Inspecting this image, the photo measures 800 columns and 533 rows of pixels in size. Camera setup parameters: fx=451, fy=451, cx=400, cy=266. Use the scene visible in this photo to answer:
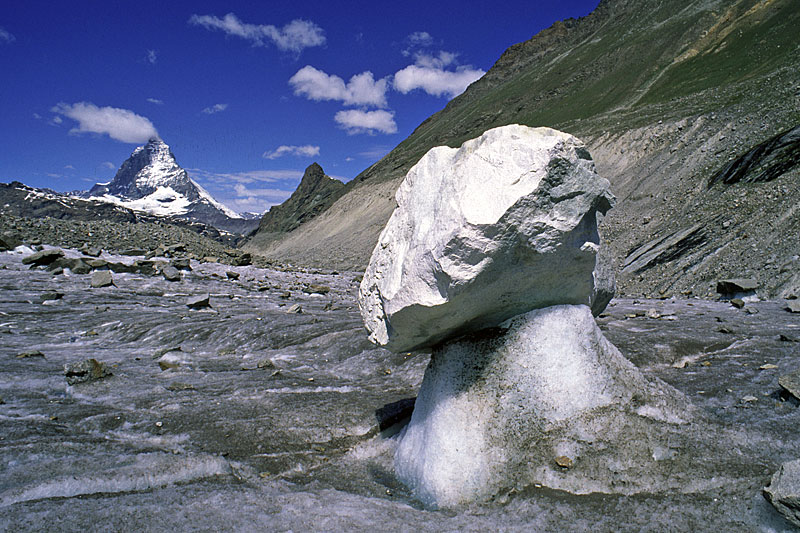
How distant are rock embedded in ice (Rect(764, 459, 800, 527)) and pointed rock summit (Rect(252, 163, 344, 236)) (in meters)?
91.2

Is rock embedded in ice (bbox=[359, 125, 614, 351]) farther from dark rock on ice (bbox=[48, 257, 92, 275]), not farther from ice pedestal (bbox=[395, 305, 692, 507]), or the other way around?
dark rock on ice (bbox=[48, 257, 92, 275])

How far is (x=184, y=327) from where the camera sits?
30.5ft

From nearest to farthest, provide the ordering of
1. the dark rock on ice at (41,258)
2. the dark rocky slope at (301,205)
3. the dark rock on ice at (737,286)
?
the dark rock on ice at (737,286) < the dark rock on ice at (41,258) < the dark rocky slope at (301,205)

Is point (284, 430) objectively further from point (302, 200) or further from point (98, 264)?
point (302, 200)

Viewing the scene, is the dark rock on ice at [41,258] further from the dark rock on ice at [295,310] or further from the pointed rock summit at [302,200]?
the pointed rock summit at [302,200]

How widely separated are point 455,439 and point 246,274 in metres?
18.5

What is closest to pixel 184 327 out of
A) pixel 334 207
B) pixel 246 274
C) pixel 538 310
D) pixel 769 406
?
pixel 538 310

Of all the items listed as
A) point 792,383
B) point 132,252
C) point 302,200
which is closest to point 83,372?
point 792,383

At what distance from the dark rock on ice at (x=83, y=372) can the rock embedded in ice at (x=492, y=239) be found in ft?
14.2

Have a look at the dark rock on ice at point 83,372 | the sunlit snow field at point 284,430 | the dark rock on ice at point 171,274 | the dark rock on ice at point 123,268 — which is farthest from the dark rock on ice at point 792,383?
the dark rock on ice at point 123,268

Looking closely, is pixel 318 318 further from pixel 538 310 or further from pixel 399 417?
pixel 538 310

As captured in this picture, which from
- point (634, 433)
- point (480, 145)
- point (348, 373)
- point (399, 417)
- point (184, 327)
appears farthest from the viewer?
point (184, 327)

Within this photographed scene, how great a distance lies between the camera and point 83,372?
5.79 meters

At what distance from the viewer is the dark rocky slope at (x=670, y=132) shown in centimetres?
1302
